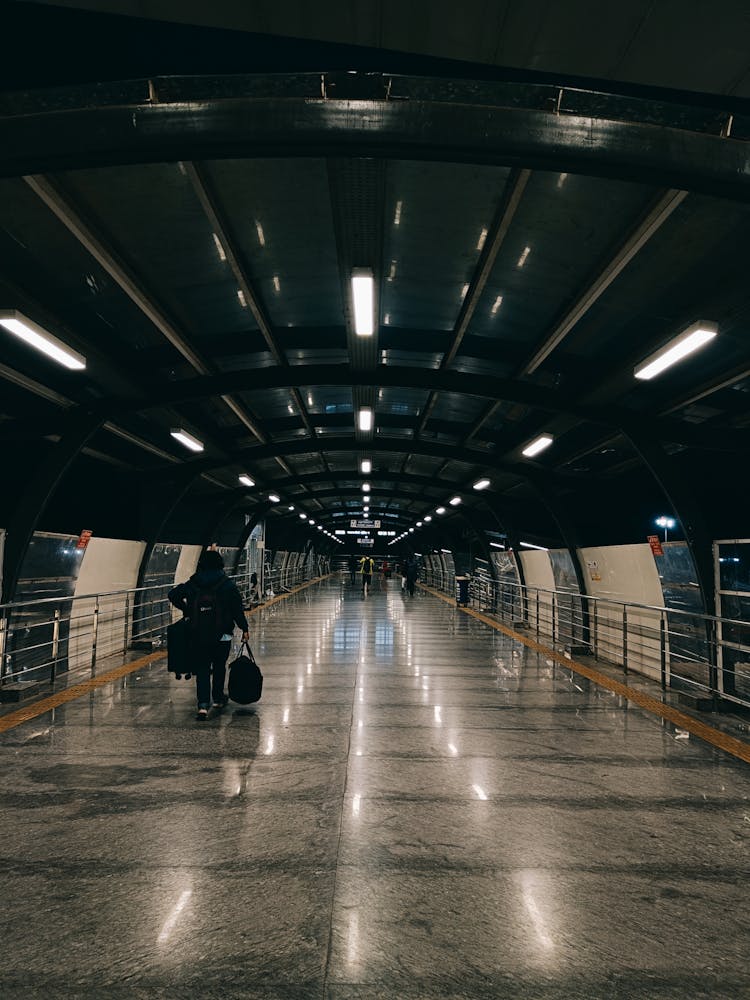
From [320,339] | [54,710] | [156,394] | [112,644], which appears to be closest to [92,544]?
[112,644]

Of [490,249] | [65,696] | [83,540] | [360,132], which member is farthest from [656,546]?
[83,540]

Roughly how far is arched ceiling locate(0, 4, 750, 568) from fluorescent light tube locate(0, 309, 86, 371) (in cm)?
16

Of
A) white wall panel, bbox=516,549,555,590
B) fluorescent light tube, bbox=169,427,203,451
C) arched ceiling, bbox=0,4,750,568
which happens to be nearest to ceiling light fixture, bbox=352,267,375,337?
arched ceiling, bbox=0,4,750,568

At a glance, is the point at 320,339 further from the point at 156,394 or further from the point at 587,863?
the point at 587,863

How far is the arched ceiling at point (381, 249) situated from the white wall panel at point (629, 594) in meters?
1.62

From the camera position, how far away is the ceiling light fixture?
544 centimetres

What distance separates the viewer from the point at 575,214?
4.92 meters

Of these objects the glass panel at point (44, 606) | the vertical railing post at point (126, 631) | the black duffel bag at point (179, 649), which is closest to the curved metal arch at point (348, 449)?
the vertical railing post at point (126, 631)

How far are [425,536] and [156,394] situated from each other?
3919 cm

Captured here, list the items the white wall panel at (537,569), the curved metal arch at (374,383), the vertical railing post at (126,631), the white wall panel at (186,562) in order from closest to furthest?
the curved metal arch at (374,383), the vertical railing post at (126,631), the white wall panel at (186,562), the white wall panel at (537,569)

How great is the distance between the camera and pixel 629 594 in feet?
35.6

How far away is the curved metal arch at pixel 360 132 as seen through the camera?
3838 mm

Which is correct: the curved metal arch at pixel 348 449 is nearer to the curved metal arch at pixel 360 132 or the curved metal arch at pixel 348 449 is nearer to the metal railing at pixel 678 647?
the metal railing at pixel 678 647

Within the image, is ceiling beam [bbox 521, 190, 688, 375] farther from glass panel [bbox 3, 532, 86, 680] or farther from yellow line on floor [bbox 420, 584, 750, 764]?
glass panel [bbox 3, 532, 86, 680]
